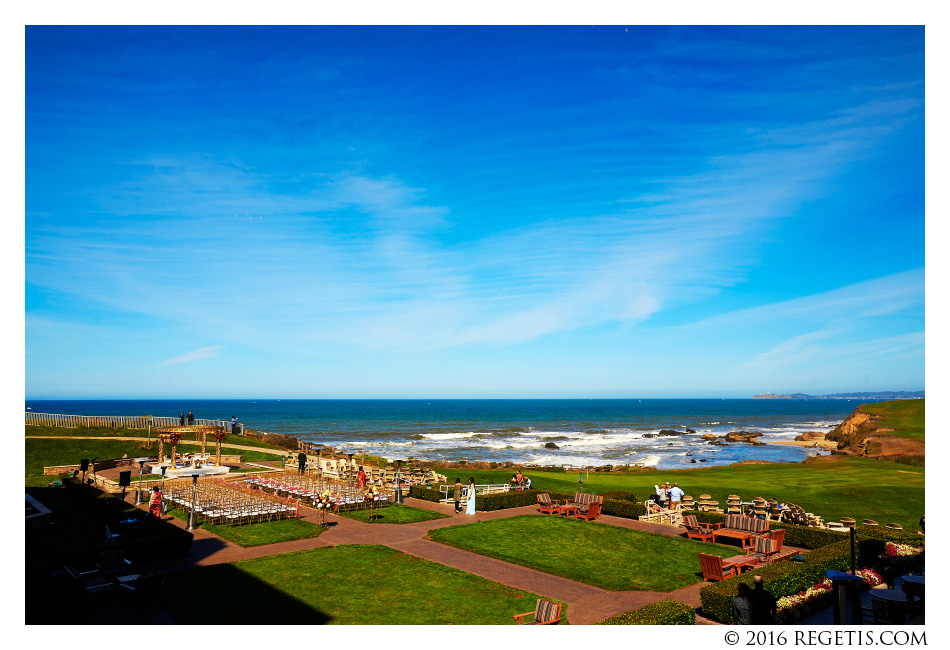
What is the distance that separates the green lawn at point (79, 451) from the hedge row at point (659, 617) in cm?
3251

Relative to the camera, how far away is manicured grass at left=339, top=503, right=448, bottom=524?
21.6 meters

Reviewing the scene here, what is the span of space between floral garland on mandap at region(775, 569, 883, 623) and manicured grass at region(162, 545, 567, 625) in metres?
4.86

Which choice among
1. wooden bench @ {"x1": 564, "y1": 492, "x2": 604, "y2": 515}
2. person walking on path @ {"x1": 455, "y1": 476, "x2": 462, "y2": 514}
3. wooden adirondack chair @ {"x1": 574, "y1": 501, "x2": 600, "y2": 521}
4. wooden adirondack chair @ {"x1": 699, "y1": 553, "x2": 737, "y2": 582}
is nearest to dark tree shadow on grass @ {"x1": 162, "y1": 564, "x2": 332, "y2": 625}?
wooden adirondack chair @ {"x1": 699, "y1": 553, "x2": 737, "y2": 582}

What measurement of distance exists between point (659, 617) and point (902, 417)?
70.3 meters

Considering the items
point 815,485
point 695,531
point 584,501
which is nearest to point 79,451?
point 584,501

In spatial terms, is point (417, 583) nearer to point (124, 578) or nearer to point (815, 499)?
point (124, 578)

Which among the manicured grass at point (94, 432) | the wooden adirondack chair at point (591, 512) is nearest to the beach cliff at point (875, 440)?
the wooden adirondack chair at point (591, 512)

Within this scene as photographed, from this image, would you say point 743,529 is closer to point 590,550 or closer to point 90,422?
point 590,550

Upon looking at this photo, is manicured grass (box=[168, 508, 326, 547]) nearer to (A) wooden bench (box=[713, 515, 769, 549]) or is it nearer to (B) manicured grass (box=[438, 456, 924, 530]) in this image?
(A) wooden bench (box=[713, 515, 769, 549])

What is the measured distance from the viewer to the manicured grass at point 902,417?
186 ft
